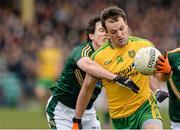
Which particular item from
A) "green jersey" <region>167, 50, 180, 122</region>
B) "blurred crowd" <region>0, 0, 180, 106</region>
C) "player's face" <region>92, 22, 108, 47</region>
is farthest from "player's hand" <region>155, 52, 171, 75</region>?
"blurred crowd" <region>0, 0, 180, 106</region>

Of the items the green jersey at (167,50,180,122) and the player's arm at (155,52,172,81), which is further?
the green jersey at (167,50,180,122)

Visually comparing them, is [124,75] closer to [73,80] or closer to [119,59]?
[119,59]

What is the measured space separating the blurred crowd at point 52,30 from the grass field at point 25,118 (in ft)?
4.53

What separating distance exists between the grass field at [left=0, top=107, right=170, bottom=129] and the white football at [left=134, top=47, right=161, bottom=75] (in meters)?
6.56

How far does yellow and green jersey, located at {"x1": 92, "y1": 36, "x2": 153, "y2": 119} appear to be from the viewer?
8203mm

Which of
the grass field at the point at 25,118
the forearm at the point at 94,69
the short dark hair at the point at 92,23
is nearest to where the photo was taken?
the forearm at the point at 94,69

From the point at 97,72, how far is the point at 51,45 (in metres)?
11.2

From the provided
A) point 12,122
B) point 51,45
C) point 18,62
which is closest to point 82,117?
point 12,122

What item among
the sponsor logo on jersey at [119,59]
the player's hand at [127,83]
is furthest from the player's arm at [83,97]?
the player's hand at [127,83]

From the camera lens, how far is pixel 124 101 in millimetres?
8258

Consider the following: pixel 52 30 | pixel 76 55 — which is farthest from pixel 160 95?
pixel 52 30

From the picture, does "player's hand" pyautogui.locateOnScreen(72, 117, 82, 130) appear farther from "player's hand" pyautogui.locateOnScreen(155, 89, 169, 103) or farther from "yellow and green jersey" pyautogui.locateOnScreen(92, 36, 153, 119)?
"player's hand" pyautogui.locateOnScreen(155, 89, 169, 103)

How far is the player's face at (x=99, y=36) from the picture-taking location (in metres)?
8.89

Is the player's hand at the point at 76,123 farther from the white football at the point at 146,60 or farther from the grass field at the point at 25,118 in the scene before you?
the grass field at the point at 25,118
